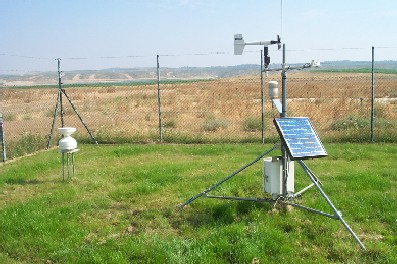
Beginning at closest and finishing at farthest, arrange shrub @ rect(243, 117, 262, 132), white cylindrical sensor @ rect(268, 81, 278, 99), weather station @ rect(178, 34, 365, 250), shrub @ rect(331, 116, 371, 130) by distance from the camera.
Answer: weather station @ rect(178, 34, 365, 250) → white cylindrical sensor @ rect(268, 81, 278, 99) → shrub @ rect(331, 116, 371, 130) → shrub @ rect(243, 117, 262, 132)

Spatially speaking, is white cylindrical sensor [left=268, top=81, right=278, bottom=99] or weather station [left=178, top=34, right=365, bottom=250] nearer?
weather station [left=178, top=34, right=365, bottom=250]

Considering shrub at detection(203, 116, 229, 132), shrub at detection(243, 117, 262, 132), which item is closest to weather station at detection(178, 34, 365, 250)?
shrub at detection(243, 117, 262, 132)

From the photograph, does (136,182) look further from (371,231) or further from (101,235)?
(371,231)

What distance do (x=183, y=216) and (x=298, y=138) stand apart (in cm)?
198

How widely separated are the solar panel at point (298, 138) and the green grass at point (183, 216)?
0.93m

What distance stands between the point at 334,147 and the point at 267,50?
578cm

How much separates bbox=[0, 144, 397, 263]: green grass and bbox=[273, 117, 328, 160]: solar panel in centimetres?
93

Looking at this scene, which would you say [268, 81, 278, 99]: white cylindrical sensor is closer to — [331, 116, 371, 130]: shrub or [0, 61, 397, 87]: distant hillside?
[0, 61, 397, 87]: distant hillside

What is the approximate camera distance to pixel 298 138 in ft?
19.5

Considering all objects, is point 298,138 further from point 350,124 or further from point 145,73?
point 145,73

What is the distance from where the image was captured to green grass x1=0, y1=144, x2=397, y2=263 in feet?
16.6

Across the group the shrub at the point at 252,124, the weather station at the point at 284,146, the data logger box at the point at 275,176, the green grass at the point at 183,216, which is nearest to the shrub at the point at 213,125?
the shrub at the point at 252,124

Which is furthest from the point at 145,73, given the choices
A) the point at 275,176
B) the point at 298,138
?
the point at 298,138

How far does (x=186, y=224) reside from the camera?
6039 millimetres
